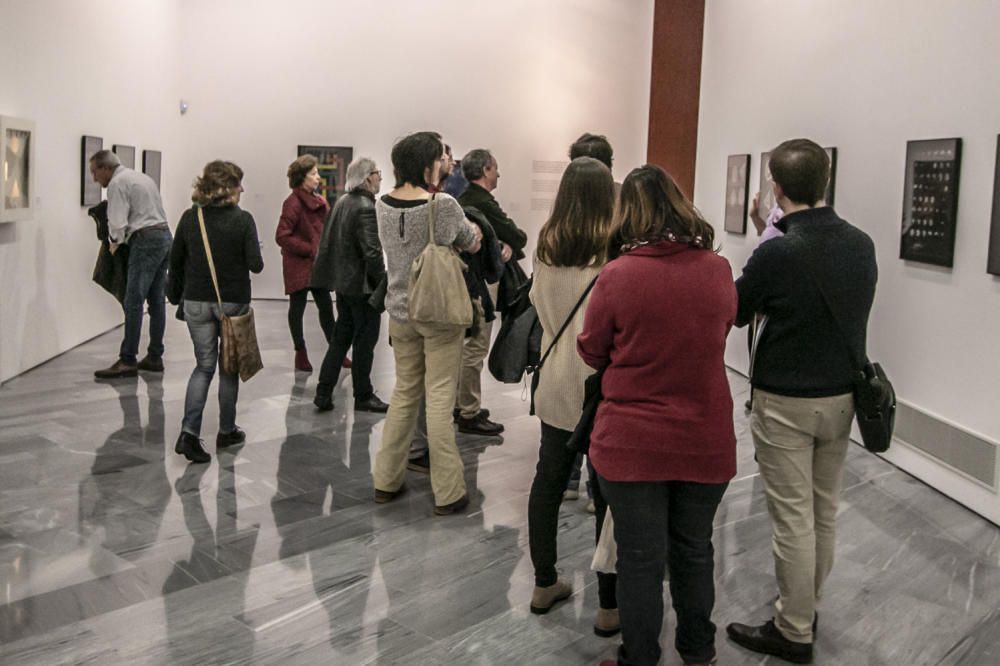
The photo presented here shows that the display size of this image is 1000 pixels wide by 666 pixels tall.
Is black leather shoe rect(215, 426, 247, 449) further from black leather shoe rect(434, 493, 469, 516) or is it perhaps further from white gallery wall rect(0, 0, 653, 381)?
white gallery wall rect(0, 0, 653, 381)

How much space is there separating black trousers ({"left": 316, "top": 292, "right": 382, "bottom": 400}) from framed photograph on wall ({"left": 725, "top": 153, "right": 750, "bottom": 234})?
3994mm

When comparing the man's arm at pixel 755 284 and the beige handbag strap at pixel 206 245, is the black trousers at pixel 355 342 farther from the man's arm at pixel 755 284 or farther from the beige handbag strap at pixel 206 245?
the man's arm at pixel 755 284

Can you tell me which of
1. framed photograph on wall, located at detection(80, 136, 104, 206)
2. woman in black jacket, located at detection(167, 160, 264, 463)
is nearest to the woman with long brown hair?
woman in black jacket, located at detection(167, 160, 264, 463)

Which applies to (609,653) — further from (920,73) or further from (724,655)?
(920,73)

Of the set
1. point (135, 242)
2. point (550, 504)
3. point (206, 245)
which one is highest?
point (206, 245)

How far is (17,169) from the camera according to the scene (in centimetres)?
832

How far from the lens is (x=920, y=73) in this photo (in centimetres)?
631

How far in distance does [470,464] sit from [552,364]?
258cm

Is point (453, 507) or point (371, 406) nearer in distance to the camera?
point (453, 507)

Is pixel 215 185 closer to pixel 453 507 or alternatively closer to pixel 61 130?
pixel 453 507

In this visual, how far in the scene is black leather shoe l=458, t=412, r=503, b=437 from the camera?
7000mm

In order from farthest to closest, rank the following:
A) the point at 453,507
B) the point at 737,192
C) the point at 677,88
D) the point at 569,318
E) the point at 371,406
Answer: the point at 677,88 < the point at 737,192 < the point at 371,406 < the point at 453,507 < the point at 569,318

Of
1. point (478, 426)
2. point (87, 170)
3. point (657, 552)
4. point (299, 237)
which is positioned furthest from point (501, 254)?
point (87, 170)

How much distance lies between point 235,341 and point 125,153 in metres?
6.00
